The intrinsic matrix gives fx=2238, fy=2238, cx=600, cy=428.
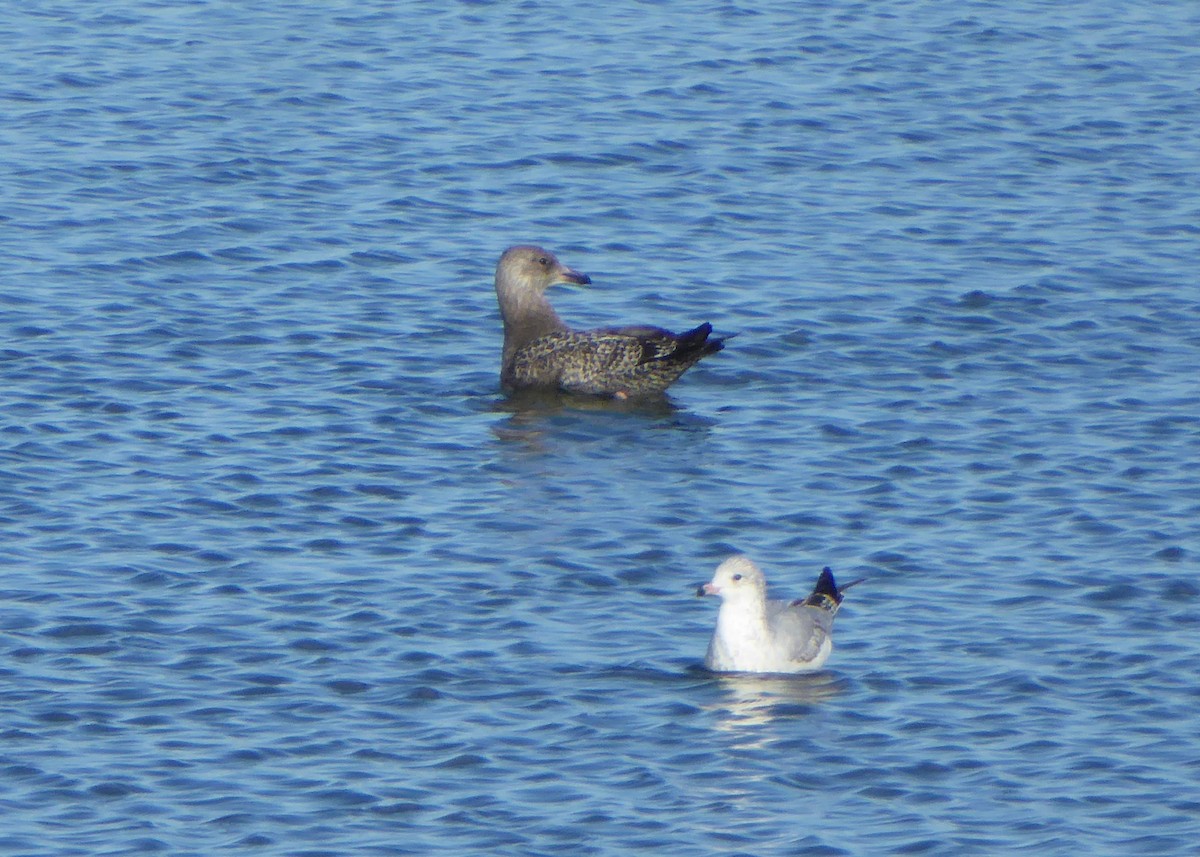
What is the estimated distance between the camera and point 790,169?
872 inches

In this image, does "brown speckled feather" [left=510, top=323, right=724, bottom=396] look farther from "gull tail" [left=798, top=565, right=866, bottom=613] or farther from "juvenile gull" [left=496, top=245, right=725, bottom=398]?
"gull tail" [left=798, top=565, right=866, bottom=613]

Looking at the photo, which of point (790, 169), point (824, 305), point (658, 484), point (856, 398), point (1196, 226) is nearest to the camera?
point (658, 484)

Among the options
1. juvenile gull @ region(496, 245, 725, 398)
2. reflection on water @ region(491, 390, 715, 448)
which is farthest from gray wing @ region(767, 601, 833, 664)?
juvenile gull @ region(496, 245, 725, 398)

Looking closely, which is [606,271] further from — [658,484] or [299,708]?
[299,708]

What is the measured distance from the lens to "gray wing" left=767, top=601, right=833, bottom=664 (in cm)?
1162

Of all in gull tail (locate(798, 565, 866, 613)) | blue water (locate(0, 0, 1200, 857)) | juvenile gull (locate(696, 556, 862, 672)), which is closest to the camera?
blue water (locate(0, 0, 1200, 857))

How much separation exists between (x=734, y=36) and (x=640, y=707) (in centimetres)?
1684

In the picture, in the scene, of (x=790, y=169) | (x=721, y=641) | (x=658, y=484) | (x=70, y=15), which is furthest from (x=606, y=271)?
(x=70, y=15)

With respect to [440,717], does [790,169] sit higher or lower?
higher

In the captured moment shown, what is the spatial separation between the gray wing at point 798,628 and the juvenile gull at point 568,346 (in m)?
4.62

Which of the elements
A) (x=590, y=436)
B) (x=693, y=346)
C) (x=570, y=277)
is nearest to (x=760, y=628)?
(x=590, y=436)

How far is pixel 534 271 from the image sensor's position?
17.6 metres

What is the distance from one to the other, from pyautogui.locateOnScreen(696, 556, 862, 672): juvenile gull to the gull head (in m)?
6.04

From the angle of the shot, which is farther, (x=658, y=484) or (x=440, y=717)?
(x=658, y=484)
